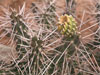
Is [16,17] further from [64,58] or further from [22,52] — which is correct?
[64,58]

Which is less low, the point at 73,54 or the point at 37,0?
the point at 37,0

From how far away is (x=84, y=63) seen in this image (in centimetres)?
240

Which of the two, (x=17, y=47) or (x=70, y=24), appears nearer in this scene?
(x=70, y=24)

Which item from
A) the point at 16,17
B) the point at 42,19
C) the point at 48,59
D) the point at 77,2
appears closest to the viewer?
the point at 48,59

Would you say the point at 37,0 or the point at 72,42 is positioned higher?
the point at 37,0

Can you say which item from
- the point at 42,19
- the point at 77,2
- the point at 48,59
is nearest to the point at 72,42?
the point at 48,59

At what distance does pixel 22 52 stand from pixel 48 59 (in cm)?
42

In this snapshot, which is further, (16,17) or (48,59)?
(16,17)

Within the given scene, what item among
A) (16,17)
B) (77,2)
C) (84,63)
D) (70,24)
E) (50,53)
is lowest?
(84,63)

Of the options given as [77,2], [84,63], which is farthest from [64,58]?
[77,2]

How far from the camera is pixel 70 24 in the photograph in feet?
6.94

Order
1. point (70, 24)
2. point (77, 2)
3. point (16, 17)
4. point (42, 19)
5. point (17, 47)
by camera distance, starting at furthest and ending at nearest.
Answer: point (77, 2), point (42, 19), point (17, 47), point (16, 17), point (70, 24)

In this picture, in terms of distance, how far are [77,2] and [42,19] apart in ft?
3.11

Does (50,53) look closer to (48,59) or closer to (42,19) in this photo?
(48,59)
